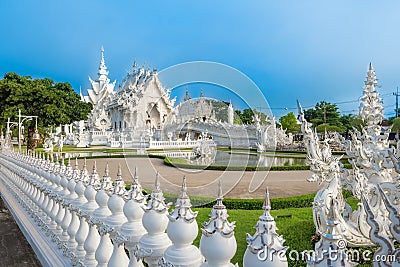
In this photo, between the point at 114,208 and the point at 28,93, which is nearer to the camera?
the point at 114,208

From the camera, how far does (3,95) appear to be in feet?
70.3

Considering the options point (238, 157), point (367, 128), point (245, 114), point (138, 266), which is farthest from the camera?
point (238, 157)

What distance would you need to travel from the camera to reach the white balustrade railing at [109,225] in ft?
5.46

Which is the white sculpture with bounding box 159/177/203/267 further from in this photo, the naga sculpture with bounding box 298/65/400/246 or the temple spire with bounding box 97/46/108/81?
the temple spire with bounding box 97/46/108/81

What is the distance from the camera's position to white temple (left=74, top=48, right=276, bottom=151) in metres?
7.73

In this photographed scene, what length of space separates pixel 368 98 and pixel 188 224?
17.2ft

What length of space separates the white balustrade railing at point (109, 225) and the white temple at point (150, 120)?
2.46 meters

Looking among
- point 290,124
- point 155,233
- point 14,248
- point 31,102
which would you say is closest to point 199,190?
point 14,248

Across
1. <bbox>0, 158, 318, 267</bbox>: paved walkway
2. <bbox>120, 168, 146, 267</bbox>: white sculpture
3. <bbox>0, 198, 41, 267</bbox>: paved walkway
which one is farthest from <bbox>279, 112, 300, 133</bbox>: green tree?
<bbox>120, 168, 146, 267</bbox>: white sculpture

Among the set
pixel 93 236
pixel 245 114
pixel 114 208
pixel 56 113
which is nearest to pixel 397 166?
pixel 114 208

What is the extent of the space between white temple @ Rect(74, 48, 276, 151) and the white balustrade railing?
2463 millimetres

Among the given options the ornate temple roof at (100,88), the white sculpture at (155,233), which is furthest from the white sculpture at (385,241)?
the ornate temple roof at (100,88)

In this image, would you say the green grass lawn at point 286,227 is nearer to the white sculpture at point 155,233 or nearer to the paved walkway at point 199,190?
the paved walkway at point 199,190

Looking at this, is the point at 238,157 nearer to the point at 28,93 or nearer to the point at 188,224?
the point at 188,224
